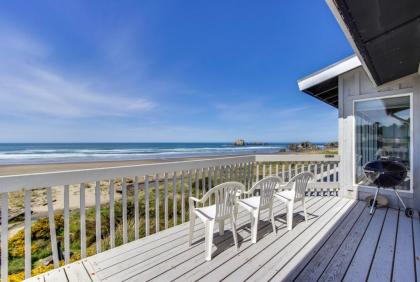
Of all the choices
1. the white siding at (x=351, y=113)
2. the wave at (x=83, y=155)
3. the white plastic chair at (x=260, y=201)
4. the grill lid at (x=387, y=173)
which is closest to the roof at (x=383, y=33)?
the white siding at (x=351, y=113)

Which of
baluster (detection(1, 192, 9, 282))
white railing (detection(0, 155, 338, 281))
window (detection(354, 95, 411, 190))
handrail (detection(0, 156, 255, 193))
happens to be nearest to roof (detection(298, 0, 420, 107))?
window (detection(354, 95, 411, 190))

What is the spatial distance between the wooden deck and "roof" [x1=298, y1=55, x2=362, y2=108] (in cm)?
273

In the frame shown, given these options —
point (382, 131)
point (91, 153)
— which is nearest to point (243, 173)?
point (382, 131)

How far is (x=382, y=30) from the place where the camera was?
7.06ft

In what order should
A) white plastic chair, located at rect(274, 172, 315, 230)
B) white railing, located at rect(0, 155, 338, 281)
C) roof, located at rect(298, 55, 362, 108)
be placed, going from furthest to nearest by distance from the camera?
roof, located at rect(298, 55, 362, 108) < white plastic chair, located at rect(274, 172, 315, 230) < white railing, located at rect(0, 155, 338, 281)

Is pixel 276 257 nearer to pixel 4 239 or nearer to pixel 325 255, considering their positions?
pixel 325 255

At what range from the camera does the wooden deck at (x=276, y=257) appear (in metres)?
1.78

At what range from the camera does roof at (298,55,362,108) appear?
3.92m

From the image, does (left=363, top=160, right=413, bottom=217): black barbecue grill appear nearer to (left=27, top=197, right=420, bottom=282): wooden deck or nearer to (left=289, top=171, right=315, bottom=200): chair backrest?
(left=27, top=197, right=420, bottom=282): wooden deck

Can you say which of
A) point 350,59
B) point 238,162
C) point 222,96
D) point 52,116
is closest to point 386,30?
point 350,59

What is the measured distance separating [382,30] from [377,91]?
229 centimetres

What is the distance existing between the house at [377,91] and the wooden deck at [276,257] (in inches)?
52.4

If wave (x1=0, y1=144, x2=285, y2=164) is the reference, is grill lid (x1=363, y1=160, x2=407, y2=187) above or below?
above

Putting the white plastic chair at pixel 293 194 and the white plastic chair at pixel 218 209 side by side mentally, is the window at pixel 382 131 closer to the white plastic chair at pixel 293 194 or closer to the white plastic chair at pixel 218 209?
the white plastic chair at pixel 293 194
